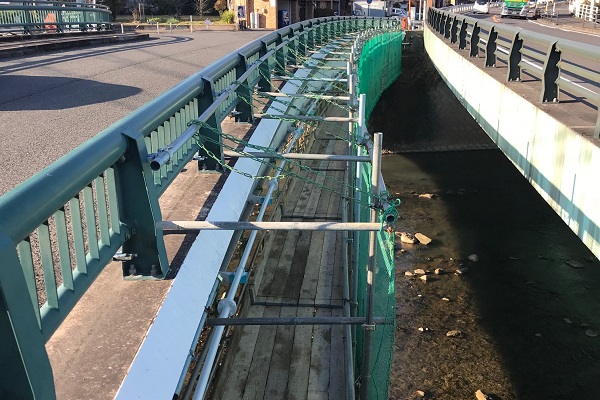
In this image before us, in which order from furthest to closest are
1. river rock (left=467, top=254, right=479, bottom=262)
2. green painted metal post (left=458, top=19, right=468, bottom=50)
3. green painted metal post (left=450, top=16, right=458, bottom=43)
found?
green painted metal post (left=450, top=16, right=458, bottom=43), river rock (left=467, top=254, right=479, bottom=262), green painted metal post (left=458, top=19, right=468, bottom=50)

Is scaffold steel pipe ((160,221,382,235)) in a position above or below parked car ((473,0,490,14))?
below

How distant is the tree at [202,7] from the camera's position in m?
62.8

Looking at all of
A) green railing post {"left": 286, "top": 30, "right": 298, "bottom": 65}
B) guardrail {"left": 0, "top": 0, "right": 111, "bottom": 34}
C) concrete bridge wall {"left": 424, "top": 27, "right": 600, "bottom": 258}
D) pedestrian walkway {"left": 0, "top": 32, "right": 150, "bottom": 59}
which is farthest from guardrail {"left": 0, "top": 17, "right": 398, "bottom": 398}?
guardrail {"left": 0, "top": 0, "right": 111, "bottom": 34}

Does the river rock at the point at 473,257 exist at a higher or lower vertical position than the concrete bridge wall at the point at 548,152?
lower

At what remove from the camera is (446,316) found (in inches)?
579

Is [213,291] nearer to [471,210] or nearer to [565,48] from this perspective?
[565,48]

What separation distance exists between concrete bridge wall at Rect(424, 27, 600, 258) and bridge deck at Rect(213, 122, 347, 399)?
3.40m

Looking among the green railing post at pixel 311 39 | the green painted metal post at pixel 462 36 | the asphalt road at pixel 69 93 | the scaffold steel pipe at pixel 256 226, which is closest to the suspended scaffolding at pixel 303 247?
the scaffold steel pipe at pixel 256 226

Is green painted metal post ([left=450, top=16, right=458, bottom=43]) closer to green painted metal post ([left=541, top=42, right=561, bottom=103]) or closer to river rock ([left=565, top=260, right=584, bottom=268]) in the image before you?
river rock ([left=565, top=260, right=584, bottom=268])

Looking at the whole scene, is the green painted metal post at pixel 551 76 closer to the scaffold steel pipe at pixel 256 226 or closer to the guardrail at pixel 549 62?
the guardrail at pixel 549 62

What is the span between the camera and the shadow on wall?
9968 mm

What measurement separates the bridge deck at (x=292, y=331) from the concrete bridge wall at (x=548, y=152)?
3396mm

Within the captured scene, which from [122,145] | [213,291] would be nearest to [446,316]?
[213,291]

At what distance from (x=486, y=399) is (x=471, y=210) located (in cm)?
1266
